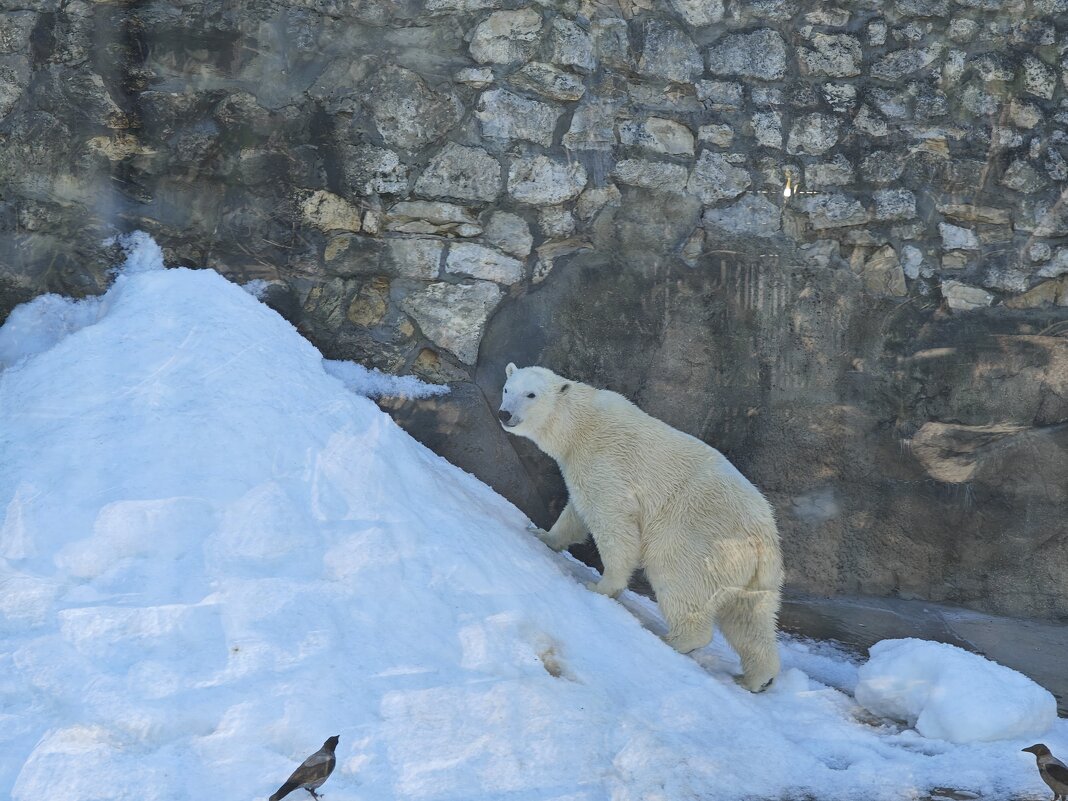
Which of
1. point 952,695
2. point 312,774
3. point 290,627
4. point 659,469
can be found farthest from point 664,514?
point 312,774

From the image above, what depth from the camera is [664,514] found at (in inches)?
179

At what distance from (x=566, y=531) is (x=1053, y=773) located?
2323 millimetres

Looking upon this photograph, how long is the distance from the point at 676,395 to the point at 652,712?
217 cm

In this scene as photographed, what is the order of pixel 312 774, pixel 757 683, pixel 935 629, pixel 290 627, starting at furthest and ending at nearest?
1. pixel 935 629
2. pixel 757 683
3. pixel 290 627
4. pixel 312 774

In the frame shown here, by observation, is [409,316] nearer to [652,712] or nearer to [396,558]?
[396,558]

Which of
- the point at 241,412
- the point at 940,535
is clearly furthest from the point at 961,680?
the point at 241,412

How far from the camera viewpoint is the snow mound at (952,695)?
3.94 metres

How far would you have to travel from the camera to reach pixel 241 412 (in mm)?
3965

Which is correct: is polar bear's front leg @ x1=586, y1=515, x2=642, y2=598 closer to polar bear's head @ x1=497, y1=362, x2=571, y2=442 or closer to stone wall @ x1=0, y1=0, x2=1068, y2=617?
polar bear's head @ x1=497, y1=362, x2=571, y2=442

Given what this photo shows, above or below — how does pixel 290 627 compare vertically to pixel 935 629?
above

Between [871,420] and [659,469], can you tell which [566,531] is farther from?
[871,420]

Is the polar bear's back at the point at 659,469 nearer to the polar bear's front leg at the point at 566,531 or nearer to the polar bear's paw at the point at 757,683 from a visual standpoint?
the polar bear's front leg at the point at 566,531

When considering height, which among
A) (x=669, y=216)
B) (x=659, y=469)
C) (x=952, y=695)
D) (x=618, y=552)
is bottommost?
(x=952, y=695)

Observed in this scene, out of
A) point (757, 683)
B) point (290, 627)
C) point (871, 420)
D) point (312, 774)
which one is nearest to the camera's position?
point (312, 774)
